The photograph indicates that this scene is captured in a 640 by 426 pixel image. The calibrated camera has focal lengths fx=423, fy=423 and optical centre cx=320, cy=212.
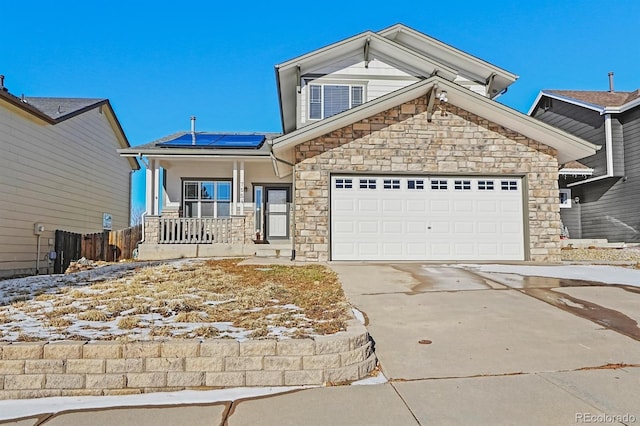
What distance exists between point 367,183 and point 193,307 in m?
→ 6.37

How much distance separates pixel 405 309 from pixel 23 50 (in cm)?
1958

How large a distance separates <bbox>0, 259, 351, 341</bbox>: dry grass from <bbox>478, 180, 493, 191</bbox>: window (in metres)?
5.11

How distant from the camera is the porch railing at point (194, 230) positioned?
13.5 meters

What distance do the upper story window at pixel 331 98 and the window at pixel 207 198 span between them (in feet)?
15.2

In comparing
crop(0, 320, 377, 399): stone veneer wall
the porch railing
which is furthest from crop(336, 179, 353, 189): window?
crop(0, 320, 377, 399): stone veneer wall

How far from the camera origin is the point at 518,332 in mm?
4586

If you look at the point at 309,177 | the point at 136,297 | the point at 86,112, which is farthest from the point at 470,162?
the point at 86,112

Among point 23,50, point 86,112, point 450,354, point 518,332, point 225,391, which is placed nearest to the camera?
point 225,391

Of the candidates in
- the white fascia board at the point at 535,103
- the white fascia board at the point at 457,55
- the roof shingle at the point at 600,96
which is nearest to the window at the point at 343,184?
the white fascia board at the point at 457,55

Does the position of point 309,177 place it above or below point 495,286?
above

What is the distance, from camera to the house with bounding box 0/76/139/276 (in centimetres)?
1157

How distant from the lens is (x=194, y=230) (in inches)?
533

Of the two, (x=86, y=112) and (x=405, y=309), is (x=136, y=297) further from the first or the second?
(x=86, y=112)
